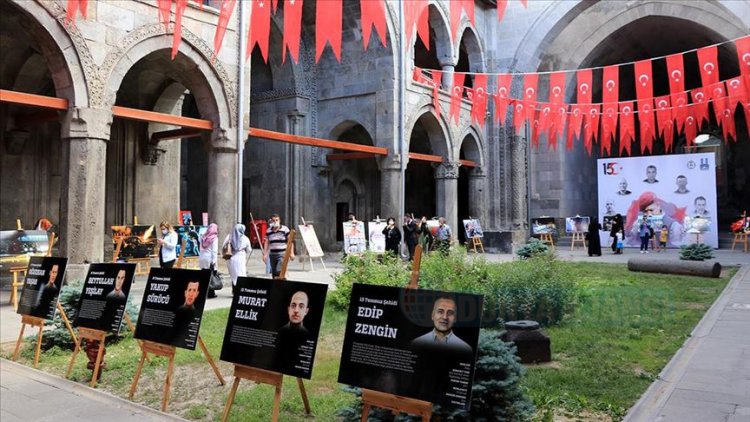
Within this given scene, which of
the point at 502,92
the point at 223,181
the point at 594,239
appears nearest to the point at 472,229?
the point at 594,239

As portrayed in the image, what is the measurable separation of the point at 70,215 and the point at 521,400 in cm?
921

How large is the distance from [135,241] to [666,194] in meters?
20.2

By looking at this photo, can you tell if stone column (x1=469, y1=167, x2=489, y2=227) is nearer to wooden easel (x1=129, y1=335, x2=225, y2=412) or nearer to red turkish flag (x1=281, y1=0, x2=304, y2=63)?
red turkish flag (x1=281, y1=0, x2=304, y2=63)

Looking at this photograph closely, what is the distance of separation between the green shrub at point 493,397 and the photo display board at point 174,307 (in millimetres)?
1628

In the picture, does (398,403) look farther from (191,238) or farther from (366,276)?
(191,238)

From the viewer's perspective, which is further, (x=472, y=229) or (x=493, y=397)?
(x=472, y=229)

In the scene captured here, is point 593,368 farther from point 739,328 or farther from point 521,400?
point 739,328

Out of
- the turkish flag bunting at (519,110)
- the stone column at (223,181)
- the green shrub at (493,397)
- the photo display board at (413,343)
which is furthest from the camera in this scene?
the turkish flag bunting at (519,110)

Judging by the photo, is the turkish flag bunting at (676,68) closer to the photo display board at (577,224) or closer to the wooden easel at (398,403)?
the photo display board at (577,224)

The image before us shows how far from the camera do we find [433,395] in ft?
10.0

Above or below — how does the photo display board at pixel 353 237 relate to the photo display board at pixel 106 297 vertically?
above

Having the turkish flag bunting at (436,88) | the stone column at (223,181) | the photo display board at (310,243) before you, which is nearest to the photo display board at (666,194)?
the turkish flag bunting at (436,88)

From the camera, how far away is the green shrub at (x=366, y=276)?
8.48 meters

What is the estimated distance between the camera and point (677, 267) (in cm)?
1331
